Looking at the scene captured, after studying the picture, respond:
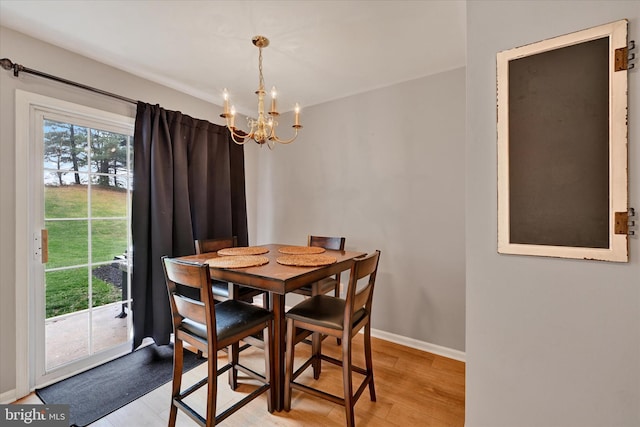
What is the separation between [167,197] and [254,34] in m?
1.56

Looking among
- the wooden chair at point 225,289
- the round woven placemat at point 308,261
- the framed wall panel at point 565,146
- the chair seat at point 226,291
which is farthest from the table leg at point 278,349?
the framed wall panel at point 565,146

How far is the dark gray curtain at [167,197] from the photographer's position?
2.36 metres

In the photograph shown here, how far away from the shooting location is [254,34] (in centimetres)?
188

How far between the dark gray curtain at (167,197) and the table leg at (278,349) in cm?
130

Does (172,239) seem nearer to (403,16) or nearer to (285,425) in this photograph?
(285,425)

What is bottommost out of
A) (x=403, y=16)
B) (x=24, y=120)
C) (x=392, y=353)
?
(x=392, y=353)

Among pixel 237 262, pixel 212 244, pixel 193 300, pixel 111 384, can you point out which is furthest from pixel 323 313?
pixel 111 384

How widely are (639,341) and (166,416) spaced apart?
2.38m

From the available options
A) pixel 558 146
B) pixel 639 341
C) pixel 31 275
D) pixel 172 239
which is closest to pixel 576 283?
pixel 639 341

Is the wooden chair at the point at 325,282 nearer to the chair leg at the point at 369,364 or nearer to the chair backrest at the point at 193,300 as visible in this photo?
the chair leg at the point at 369,364

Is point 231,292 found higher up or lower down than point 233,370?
higher up

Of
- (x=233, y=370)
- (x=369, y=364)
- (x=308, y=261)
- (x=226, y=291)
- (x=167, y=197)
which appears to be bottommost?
(x=233, y=370)

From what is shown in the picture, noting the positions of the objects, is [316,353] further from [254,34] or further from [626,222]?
[254,34]

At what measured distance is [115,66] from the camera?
2.29m
